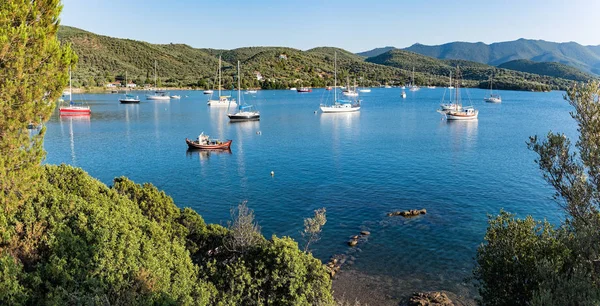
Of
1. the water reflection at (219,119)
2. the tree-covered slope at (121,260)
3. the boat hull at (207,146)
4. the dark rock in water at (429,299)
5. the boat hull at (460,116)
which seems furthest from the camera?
the boat hull at (460,116)

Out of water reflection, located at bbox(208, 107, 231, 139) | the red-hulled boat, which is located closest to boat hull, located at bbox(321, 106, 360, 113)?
water reflection, located at bbox(208, 107, 231, 139)

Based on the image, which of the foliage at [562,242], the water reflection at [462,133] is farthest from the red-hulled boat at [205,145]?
the foliage at [562,242]

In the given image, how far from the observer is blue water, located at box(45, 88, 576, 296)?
27.2 meters

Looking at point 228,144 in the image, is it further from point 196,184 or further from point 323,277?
point 323,277

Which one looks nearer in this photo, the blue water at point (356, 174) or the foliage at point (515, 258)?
the foliage at point (515, 258)

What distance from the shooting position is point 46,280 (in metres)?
12.5

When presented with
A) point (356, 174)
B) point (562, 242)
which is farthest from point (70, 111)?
point (562, 242)

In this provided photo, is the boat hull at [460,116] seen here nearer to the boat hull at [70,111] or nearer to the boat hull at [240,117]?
the boat hull at [240,117]

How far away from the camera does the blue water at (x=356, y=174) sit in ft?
89.3

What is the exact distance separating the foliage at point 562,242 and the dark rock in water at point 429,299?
3.39 m

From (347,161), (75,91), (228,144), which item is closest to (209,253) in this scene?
(347,161)

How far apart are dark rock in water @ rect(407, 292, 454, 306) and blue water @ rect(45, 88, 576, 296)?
51.0 inches

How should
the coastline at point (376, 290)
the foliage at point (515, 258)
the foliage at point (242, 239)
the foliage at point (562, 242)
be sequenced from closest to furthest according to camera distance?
the foliage at point (562, 242) → the foliage at point (515, 258) → the foliage at point (242, 239) → the coastline at point (376, 290)

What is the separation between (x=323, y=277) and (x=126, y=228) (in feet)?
24.5
